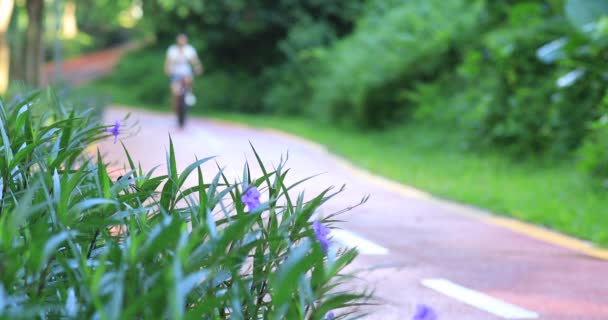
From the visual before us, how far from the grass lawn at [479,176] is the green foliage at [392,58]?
29.9 inches

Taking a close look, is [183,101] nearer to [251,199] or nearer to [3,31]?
[3,31]

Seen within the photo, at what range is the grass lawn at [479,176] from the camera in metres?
9.90

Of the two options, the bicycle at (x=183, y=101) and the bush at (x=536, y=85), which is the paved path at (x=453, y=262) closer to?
the bush at (x=536, y=85)

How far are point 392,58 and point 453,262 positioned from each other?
13830mm

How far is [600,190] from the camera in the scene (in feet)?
35.9

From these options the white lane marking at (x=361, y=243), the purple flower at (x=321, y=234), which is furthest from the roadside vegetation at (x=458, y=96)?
the purple flower at (x=321, y=234)

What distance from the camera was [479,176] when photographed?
44.9 feet

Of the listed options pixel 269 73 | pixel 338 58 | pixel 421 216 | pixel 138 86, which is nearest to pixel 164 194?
pixel 421 216

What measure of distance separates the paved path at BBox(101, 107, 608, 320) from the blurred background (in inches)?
28.9

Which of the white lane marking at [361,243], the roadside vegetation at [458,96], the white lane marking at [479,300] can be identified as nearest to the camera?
the white lane marking at [479,300]

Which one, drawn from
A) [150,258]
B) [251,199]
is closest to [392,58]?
[251,199]

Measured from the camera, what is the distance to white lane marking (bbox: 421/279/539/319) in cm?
570

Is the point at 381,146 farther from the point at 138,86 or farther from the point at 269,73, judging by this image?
the point at 138,86

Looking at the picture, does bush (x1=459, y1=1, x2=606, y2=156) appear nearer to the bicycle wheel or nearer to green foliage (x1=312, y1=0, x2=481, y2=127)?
green foliage (x1=312, y1=0, x2=481, y2=127)
